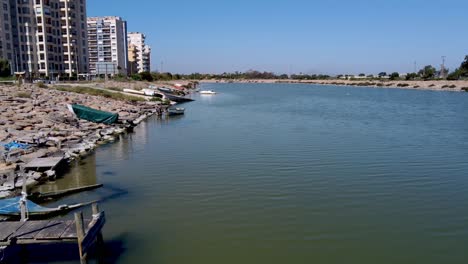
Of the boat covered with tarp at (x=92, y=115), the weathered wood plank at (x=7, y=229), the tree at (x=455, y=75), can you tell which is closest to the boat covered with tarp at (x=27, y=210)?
the weathered wood plank at (x=7, y=229)

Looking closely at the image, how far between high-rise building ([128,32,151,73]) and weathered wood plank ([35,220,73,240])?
165 m

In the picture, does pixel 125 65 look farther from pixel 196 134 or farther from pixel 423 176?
pixel 423 176

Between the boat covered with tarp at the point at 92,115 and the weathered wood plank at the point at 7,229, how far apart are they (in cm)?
2079

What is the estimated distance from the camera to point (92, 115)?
29.7m

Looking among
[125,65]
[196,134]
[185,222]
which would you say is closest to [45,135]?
[196,134]

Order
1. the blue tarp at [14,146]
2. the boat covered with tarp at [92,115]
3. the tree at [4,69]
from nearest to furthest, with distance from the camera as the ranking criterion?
the blue tarp at [14,146], the boat covered with tarp at [92,115], the tree at [4,69]

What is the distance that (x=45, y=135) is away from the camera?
22.9m

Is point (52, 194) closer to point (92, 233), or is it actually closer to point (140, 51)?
point (92, 233)

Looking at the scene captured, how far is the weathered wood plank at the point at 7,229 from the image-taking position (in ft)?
28.8

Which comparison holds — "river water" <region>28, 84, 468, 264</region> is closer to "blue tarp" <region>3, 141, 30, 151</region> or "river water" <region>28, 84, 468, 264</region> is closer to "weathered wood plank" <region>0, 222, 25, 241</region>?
"weathered wood plank" <region>0, 222, 25, 241</region>

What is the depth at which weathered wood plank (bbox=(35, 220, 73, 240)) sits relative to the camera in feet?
28.8

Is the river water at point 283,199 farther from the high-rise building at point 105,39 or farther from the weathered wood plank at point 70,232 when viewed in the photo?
the high-rise building at point 105,39

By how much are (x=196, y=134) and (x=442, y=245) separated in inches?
853

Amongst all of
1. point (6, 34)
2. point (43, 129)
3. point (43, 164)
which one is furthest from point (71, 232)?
point (6, 34)
